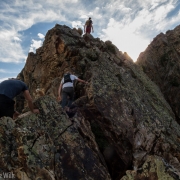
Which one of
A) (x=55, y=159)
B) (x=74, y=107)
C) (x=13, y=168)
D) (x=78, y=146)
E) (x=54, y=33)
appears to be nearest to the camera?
(x=13, y=168)

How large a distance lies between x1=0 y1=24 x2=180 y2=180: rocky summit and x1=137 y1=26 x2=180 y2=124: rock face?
15.0m

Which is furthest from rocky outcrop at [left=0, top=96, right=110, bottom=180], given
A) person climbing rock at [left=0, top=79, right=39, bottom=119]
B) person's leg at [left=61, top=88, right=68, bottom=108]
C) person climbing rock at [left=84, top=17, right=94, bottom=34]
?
person climbing rock at [left=84, top=17, right=94, bottom=34]

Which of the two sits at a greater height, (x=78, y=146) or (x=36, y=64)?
(x=36, y=64)

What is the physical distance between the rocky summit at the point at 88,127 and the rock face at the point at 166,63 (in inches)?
591

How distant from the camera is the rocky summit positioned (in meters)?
9.22

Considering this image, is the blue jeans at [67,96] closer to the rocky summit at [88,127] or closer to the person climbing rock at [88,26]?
the rocky summit at [88,127]

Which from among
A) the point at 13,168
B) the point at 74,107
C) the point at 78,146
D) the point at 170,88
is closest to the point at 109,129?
the point at 74,107

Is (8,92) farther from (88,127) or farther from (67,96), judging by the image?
(88,127)

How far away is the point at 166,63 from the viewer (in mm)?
43062

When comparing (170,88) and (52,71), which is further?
(170,88)

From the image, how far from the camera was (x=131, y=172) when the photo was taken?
9438 millimetres

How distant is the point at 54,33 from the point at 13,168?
835 inches

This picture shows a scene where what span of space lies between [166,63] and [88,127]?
35.3 meters

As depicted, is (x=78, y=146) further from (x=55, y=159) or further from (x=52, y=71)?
(x=52, y=71)
